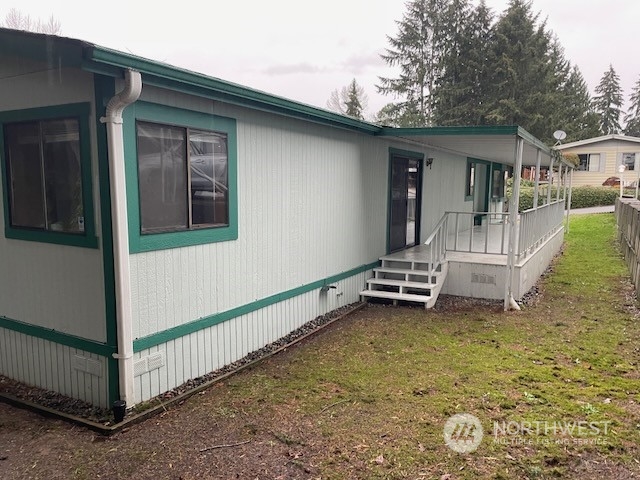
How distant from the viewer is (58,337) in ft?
14.2

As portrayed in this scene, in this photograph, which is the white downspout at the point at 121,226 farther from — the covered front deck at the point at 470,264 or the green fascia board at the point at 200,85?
the covered front deck at the point at 470,264

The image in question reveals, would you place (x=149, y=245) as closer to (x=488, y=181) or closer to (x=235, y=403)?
(x=235, y=403)

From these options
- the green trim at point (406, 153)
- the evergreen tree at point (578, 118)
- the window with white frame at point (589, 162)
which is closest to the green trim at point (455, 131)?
the green trim at point (406, 153)

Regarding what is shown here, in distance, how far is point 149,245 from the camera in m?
4.08

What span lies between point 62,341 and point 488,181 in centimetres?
1341

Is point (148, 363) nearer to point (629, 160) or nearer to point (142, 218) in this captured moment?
point (142, 218)

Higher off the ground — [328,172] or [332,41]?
[332,41]

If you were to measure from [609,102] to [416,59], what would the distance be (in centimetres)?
4105

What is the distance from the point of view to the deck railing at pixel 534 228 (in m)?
8.07

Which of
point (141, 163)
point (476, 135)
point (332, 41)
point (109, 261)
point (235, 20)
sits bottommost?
point (109, 261)

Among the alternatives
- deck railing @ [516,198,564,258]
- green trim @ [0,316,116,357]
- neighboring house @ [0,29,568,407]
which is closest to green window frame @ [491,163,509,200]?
deck railing @ [516,198,564,258]

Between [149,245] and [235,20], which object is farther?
[235,20]

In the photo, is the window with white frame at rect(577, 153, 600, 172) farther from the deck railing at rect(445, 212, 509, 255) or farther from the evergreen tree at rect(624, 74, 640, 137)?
the evergreen tree at rect(624, 74, 640, 137)

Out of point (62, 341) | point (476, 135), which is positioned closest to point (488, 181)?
point (476, 135)
